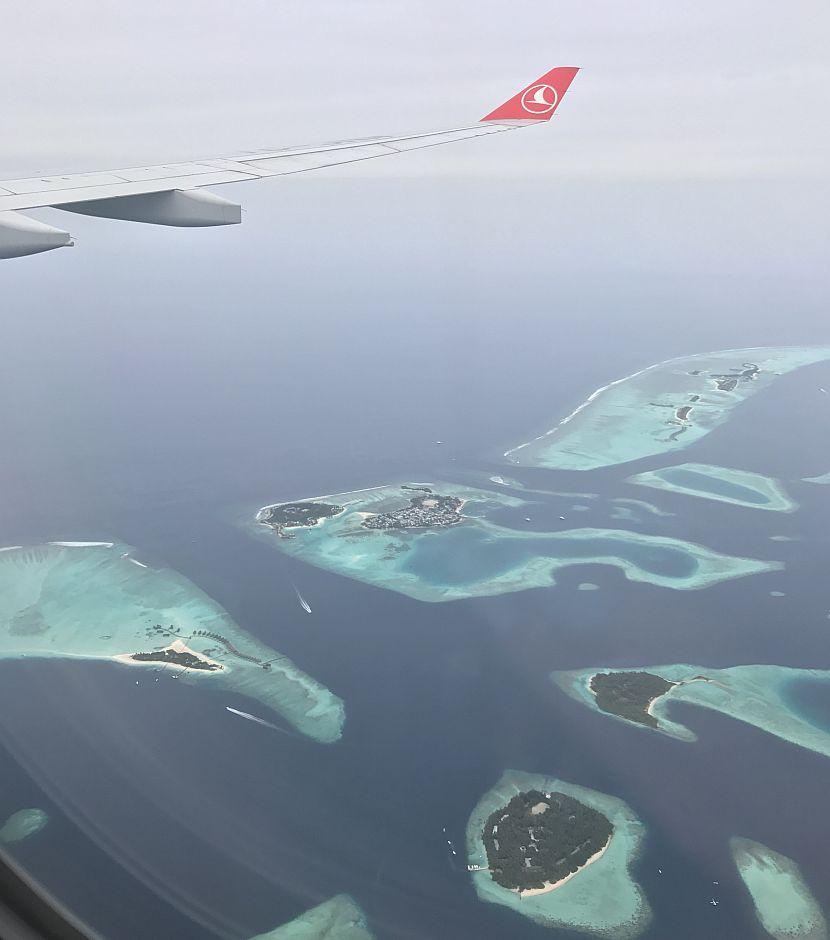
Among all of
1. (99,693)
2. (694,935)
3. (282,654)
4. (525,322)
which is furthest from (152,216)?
(525,322)

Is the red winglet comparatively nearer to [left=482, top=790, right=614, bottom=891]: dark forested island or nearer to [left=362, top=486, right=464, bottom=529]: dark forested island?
[left=482, top=790, right=614, bottom=891]: dark forested island

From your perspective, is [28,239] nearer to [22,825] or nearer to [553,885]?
[22,825]

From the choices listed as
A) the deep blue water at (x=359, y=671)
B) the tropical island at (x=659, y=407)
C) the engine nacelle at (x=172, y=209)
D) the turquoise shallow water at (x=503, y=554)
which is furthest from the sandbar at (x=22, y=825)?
the tropical island at (x=659, y=407)

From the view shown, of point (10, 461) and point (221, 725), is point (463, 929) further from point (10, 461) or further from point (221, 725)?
point (10, 461)

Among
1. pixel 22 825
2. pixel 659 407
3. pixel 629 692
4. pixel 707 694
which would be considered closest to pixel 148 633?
pixel 22 825

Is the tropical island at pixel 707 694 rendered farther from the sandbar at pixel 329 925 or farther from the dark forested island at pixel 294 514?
the dark forested island at pixel 294 514
